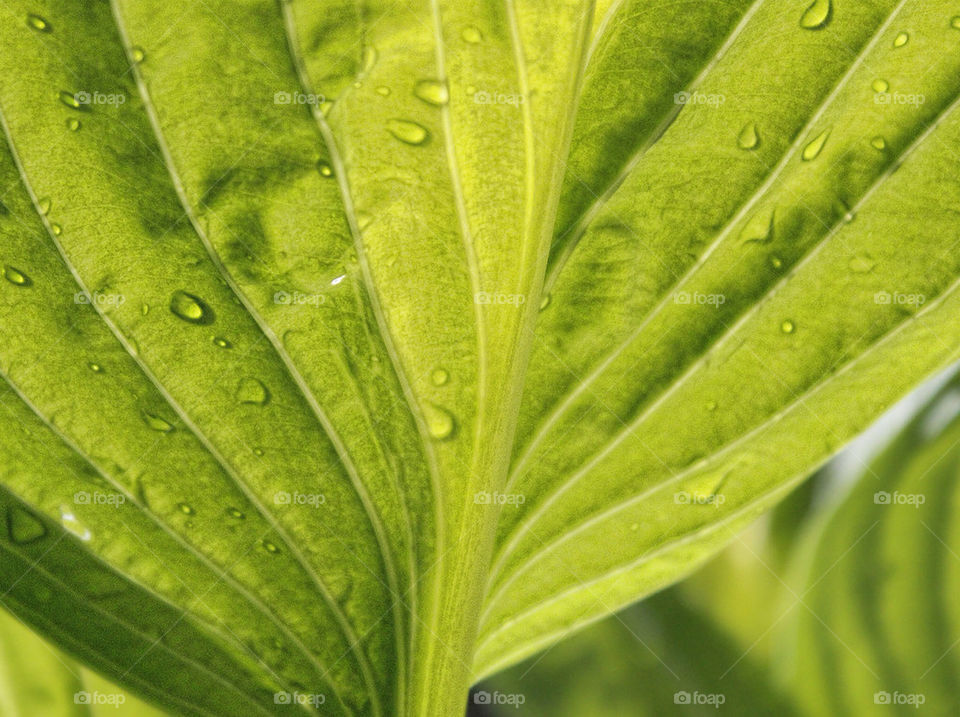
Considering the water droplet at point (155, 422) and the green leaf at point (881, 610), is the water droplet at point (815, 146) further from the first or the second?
the water droplet at point (155, 422)

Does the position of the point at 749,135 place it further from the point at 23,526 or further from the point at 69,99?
the point at 23,526

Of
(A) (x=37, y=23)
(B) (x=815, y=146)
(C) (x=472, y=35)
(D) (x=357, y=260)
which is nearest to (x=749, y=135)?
(B) (x=815, y=146)

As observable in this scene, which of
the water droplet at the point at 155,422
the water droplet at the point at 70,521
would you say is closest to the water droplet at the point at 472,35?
the water droplet at the point at 155,422

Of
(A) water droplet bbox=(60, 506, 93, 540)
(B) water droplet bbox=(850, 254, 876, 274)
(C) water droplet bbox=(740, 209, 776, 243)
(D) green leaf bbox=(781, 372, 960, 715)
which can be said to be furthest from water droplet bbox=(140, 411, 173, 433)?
(D) green leaf bbox=(781, 372, 960, 715)

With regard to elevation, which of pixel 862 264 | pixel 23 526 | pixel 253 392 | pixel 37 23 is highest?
pixel 37 23

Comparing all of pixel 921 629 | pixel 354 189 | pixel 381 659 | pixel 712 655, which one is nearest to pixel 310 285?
pixel 354 189

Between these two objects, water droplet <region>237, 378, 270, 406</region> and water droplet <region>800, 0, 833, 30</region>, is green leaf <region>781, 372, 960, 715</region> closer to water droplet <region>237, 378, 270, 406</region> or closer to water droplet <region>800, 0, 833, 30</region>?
water droplet <region>800, 0, 833, 30</region>
